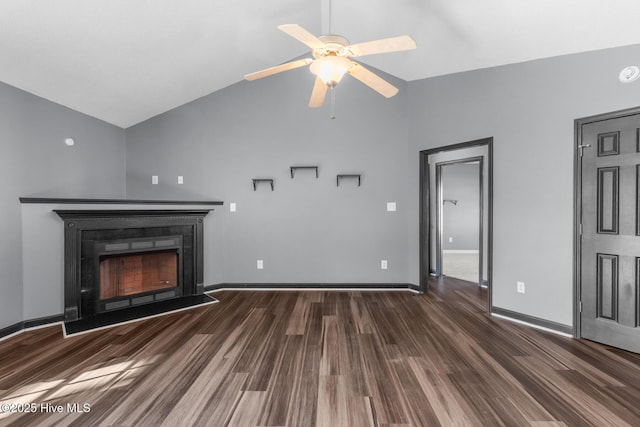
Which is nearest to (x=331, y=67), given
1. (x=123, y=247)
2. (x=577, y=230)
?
(x=577, y=230)

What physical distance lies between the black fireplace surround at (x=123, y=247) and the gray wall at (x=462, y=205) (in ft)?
18.8

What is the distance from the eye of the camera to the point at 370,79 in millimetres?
2135

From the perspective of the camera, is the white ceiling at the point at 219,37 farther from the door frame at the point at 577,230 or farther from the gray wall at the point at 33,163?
the door frame at the point at 577,230

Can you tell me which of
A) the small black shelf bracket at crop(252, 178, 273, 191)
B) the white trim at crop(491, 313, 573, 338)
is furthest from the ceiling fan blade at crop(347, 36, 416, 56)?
the white trim at crop(491, 313, 573, 338)

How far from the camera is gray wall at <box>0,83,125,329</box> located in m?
2.55

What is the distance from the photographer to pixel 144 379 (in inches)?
76.6

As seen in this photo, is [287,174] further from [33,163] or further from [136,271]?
[33,163]

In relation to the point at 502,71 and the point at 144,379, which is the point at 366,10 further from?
the point at 144,379

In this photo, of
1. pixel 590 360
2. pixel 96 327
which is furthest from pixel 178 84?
pixel 590 360

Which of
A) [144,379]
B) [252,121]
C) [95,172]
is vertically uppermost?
[252,121]

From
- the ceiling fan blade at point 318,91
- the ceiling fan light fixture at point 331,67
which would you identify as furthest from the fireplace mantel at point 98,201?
the ceiling fan light fixture at point 331,67

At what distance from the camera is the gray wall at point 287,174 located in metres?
4.01

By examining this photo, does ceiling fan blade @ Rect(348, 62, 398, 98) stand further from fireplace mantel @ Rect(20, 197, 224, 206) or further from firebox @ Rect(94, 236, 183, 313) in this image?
firebox @ Rect(94, 236, 183, 313)

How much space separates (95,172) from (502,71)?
4.68 meters
